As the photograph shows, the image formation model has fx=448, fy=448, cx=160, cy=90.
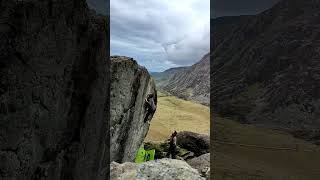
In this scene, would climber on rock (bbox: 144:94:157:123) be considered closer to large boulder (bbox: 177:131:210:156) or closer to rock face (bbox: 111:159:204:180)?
large boulder (bbox: 177:131:210:156)

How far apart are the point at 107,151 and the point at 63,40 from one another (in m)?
4.36

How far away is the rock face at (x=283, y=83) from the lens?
380ft

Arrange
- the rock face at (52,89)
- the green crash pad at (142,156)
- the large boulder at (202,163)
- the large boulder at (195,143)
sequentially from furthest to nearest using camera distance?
the large boulder at (195,143) < the large boulder at (202,163) < the green crash pad at (142,156) < the rock face at (52,89)

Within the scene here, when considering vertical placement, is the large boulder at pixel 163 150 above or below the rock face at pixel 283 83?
below

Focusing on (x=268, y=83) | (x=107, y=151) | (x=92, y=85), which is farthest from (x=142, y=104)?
(x=268, y=83)

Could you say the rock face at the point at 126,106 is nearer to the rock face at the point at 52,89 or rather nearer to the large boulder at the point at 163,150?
the large boulder at the point at 163,150

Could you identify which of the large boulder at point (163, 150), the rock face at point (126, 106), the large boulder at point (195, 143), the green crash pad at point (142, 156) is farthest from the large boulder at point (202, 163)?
the large boulder at point (195, 143)

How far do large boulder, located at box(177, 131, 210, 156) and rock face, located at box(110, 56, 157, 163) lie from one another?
375 inches

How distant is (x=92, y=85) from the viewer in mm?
10852

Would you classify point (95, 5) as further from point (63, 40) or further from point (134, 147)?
point (134, 147)

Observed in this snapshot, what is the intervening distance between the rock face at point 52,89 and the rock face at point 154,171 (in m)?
6.06

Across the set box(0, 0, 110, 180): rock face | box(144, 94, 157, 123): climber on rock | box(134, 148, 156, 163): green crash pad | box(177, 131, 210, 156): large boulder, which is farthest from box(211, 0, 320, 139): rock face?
box(0, 0, 110, 180): rock face

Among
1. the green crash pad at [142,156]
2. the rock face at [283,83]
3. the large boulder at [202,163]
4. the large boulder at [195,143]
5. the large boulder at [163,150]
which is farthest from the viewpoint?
the rock face at [283,83]

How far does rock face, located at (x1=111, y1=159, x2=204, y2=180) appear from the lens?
1758 centimetres
